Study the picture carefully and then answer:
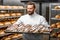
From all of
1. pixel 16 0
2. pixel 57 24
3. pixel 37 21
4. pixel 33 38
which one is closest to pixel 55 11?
pixel 57 24

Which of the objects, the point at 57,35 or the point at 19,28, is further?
the point at 57,35

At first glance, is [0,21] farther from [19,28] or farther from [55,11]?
[19,28]

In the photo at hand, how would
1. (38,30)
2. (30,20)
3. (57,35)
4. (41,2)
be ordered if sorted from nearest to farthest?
(38,30) < (30,20) < (57,35) < (41,2)

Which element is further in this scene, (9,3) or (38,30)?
(9,3)

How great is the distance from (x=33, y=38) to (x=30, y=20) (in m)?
0.64

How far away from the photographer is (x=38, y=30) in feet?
9.09

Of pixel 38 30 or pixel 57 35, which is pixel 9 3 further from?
pixel 38 30

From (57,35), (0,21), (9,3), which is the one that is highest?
(9,3)

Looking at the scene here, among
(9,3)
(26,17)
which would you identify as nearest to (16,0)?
(9,3)

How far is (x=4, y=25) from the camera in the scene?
600 cm

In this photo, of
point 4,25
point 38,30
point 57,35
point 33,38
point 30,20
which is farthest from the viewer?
point 4,25

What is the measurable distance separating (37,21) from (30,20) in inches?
5.7

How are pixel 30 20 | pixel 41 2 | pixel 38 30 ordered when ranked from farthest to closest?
pixel 41 2, pixel 30 20, pixel 38 30

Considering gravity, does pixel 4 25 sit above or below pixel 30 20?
below
